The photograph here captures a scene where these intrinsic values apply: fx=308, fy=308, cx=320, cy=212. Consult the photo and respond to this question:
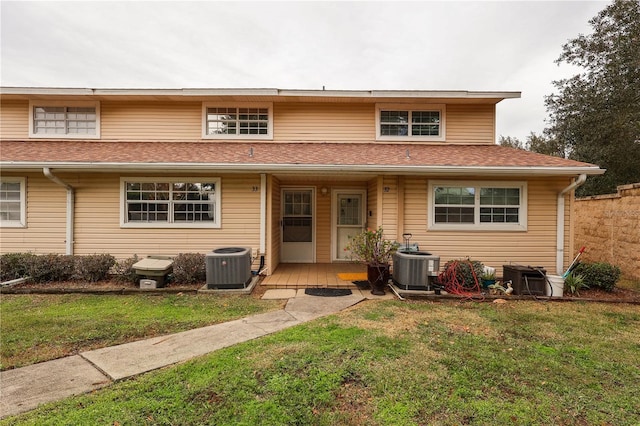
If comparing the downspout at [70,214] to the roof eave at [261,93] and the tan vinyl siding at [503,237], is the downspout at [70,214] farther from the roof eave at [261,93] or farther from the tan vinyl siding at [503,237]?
the tan vinyl siding at [503,237]

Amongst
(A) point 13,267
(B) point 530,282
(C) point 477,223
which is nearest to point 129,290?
(A) point 13,267

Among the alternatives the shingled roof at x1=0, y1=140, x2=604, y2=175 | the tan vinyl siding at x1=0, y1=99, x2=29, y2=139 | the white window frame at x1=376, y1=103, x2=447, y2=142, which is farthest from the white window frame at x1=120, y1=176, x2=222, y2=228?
the white window frame at x1=376, y1=103, x2=447, y2=142

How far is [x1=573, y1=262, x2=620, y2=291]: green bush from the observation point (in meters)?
6.55

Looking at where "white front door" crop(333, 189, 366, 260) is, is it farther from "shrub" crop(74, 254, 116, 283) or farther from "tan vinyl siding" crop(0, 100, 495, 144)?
"shrub" crop(74, 254, 116, 283)

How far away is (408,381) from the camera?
2883 mm

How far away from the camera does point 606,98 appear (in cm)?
1308

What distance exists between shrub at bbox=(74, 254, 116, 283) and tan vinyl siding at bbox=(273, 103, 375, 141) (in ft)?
17.7

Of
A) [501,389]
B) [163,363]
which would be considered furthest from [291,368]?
[501,389]

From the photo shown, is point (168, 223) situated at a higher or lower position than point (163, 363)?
higher

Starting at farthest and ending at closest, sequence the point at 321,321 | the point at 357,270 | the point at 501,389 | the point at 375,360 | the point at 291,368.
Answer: the point at 357,270, the point at 321,321, the point at 375,360, the point at 291,368, the point at 501,389

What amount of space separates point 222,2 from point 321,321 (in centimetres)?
1120

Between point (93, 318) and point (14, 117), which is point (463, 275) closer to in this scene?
point (93, 318)

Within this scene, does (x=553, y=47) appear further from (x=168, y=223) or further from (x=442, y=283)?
(x=168, y=223)

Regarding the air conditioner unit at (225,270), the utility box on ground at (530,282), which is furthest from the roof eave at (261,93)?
the utility box on ground at (530,282)
